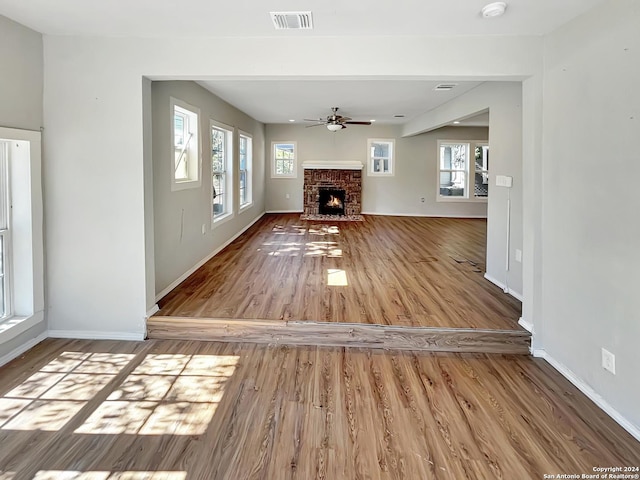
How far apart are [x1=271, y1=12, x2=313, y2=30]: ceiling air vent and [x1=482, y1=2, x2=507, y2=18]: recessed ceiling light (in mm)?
1144

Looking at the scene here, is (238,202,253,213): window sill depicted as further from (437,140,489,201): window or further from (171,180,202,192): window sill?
(437,140,489,201): window

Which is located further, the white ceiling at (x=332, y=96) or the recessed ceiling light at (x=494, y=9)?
the white ceiling at (x=332, y=96)

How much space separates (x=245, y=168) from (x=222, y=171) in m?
1.97

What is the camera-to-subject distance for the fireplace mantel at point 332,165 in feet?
36.1

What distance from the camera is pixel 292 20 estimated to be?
3.01 m

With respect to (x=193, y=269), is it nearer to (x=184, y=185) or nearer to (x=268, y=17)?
(x=184, y=185)

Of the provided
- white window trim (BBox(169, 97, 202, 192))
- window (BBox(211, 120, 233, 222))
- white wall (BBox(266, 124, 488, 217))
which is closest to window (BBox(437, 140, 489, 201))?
white wall (BBox(266, 124, 488, 217))

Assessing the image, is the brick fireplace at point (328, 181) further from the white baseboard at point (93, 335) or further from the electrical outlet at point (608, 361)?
the electrical outlet at point (608, 361)

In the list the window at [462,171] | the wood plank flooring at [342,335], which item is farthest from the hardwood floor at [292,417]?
the window at [462,171]

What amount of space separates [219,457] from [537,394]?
2.00 metres

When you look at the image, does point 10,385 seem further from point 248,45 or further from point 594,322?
point 594,322

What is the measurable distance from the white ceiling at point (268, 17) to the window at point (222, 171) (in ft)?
11.2

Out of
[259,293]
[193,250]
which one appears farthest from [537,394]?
[193,250]

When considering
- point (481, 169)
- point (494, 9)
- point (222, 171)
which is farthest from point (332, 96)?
point (481, 169)
